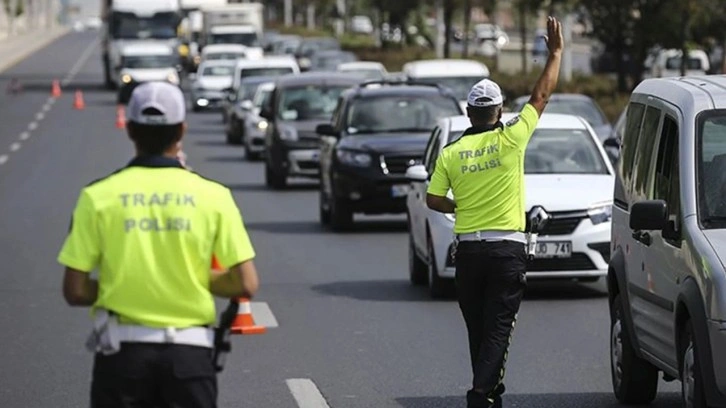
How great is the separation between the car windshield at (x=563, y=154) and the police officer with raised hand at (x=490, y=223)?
6.91m

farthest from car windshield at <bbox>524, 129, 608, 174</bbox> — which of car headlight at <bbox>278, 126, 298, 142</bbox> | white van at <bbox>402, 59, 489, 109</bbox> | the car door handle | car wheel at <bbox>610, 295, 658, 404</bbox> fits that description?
white van at <bbox>402, 59, 489, 109</bbox>

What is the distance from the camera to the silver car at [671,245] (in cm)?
845

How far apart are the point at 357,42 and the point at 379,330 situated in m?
80.2

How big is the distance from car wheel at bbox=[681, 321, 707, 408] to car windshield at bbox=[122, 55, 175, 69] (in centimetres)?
5302

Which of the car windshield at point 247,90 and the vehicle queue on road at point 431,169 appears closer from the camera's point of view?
the vehicle queue on road at point 431,169

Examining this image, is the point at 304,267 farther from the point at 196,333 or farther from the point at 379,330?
the point at 196,333

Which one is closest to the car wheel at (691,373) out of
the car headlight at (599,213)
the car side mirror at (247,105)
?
the car headlight at (599,213)

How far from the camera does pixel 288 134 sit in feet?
94.3

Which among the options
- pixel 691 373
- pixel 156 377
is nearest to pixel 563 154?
pixel 691 373

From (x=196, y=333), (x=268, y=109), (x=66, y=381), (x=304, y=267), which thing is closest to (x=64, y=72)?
(x=268, y=109)

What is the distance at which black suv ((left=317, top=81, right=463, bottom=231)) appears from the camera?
861 inches

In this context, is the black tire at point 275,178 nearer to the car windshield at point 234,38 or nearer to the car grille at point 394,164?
the car grille at point 394,164

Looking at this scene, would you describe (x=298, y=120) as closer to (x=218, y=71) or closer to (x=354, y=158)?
(x=354, y=158)

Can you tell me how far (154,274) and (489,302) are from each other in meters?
3.34
